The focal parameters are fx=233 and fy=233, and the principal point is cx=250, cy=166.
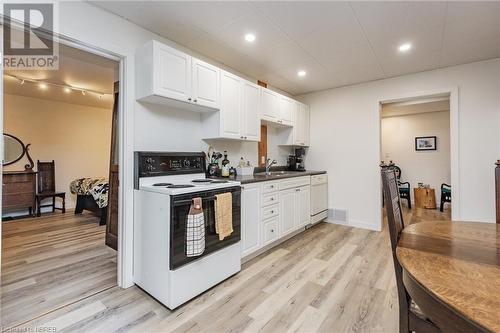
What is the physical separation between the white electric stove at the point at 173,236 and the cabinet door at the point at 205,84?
64 centimetres

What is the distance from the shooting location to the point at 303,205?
3607 mm

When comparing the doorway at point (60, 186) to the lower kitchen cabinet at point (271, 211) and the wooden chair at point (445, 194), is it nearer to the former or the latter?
the lower kitchen cabinet at point (271, 211)

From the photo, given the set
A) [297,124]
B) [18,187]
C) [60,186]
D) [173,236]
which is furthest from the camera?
[60,186]

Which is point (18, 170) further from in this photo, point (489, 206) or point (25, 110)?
point (489, 206)

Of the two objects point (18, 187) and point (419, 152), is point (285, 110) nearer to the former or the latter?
point (419, 152)

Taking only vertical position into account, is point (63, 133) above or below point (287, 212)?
above

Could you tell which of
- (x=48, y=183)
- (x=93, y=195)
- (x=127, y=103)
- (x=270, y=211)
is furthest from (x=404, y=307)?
(x=48, y=183)

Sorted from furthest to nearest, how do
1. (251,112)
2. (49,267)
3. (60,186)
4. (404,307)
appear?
(60,186) < (251,112) < (49,267) < (404,307)

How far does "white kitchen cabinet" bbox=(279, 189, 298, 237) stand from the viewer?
314 centimetres

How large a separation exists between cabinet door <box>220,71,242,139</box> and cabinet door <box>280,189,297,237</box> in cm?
104

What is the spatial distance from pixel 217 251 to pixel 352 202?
113 inches

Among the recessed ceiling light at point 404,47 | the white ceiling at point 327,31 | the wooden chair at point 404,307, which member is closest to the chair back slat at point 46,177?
the white ceiling at point 327,31

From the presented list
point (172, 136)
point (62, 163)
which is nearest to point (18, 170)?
point (62, 163)

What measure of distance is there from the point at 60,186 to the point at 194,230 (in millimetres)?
5414
